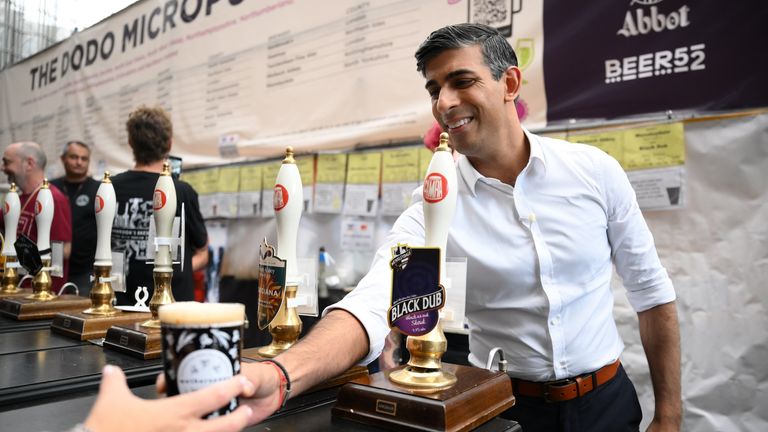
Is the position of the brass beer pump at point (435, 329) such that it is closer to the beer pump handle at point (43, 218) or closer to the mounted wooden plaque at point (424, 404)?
the mounted wooden plaque at point (424, 404)

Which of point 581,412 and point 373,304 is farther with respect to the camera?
point 581,412

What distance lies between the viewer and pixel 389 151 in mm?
2654

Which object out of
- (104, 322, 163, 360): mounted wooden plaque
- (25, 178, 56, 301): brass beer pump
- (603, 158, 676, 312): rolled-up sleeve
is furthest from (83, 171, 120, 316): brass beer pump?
(603, 158, 676, 312): rolled-up sleeve

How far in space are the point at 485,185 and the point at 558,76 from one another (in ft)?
3.36

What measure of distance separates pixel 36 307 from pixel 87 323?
46cm

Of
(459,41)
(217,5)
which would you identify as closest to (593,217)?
(459,41)

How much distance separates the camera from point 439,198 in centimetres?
83

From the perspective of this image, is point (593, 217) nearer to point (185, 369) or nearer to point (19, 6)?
point (185, 369)

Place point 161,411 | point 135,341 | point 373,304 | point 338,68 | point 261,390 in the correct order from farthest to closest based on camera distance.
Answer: point 338,68, point 135,341, point 373,304, point 261,390, point 161,411

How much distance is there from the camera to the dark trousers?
1.19 meters

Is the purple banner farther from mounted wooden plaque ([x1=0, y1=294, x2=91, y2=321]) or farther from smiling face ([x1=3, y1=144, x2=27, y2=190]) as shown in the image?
smiling face ([x1=3, y1=144, x2=27, y2=190])

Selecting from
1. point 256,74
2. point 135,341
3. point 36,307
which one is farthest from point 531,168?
point 256,74

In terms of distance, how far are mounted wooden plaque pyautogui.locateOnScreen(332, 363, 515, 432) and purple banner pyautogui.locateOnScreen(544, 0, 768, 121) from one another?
147 centimetres

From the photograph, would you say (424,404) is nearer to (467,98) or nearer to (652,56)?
(467,98)
